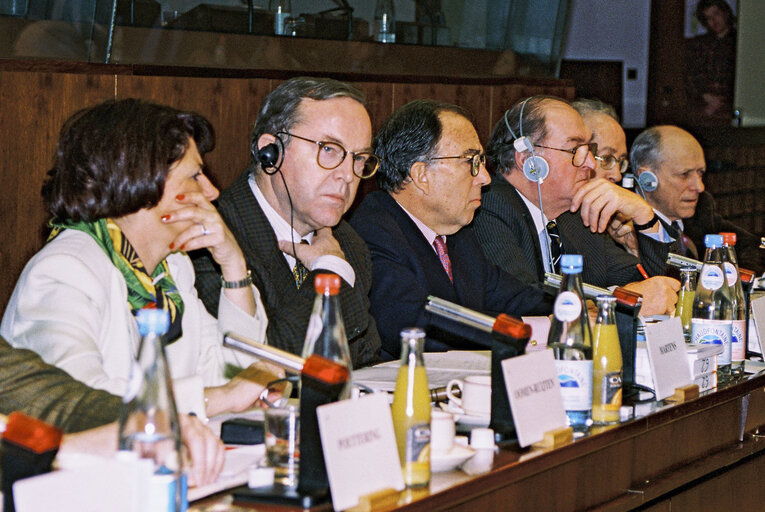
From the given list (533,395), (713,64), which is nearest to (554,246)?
(533,395)

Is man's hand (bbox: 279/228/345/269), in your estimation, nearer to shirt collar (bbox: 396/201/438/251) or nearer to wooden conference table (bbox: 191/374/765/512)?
shirt collar (bbox: 396/201/438/251)

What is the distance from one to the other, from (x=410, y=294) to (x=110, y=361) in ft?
3.26

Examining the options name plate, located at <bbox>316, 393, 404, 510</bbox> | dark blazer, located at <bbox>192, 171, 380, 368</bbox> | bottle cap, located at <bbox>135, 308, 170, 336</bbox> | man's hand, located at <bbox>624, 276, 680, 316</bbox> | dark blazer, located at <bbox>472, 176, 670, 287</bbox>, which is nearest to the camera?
bottle cap, located at <bbox>135, 308, 170, 336</bbox>

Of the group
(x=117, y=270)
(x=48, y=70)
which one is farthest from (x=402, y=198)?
(x=117, y=270)

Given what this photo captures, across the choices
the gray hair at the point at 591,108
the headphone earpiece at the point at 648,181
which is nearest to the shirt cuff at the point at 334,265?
the gray hair at the point at 591,108

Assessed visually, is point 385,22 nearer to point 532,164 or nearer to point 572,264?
point 532,164

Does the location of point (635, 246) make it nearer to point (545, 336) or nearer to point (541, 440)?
point (545, 336)

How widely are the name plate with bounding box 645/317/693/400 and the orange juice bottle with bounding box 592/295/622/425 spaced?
0.37 feet

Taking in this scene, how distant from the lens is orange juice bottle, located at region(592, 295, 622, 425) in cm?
186

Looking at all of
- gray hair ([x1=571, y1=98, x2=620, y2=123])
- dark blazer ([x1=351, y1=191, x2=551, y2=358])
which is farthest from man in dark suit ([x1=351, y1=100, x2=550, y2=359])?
gray hair ([x1=571, y1=98, x2=620, y2=123])

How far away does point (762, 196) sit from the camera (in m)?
7.37

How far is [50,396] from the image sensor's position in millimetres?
1539

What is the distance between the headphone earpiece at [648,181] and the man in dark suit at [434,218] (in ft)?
4.72

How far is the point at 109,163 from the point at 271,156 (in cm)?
66
